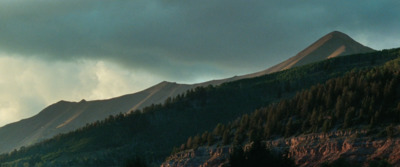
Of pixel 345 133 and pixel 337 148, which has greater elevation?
pixel 345 133

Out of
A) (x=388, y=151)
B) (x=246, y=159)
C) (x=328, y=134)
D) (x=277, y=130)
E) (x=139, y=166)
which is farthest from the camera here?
(x=277, y=130)

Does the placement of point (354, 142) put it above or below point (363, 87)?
below

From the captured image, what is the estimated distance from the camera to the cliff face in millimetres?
132125

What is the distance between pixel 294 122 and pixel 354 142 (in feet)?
174

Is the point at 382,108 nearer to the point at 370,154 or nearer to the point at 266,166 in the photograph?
the point at 370,154

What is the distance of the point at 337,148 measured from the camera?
146 m

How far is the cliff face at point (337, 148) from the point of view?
132m

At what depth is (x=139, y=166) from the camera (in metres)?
105

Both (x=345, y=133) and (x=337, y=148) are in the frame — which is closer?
(x=337, y=148)

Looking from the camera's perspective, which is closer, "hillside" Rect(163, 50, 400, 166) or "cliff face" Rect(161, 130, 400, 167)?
"cliff face" Rect(161, 130, 400, 167)

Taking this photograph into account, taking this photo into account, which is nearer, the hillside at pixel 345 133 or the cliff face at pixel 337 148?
the cliff face at pixel 337 148

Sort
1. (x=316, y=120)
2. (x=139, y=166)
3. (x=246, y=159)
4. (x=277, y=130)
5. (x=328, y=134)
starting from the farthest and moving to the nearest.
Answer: (x=277, y=130), (x=316, y=120), (x=328, y=134), (x=246, y=159), (x=139, y=166)

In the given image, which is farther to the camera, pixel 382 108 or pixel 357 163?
pixel 382 108

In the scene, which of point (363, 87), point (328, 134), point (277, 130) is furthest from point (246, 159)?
point (363, 87)
